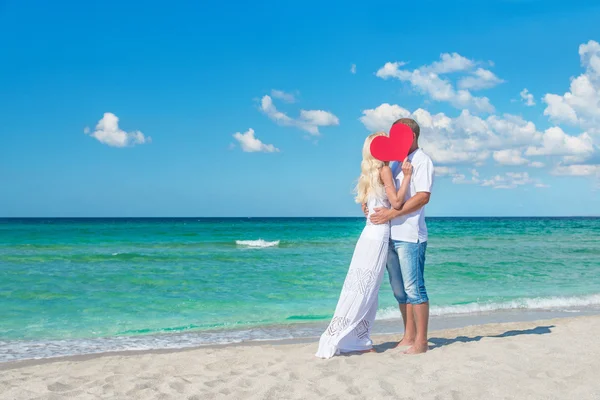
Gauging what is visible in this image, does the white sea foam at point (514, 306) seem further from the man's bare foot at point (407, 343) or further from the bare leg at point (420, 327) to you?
the bare leg at point (420, 327)

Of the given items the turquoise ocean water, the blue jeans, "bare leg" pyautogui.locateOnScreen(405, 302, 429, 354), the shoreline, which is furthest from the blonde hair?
the turquoise ocean water

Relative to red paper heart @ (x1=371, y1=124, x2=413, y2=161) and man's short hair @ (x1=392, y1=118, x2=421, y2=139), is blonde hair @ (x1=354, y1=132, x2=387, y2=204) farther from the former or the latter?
man's short hair @ (x1=392, y1=118, x2=421, y2=139)

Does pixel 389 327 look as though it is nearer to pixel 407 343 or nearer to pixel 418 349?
pixel 407 343

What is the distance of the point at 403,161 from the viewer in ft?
16.3

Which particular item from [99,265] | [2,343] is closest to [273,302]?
[2,343]

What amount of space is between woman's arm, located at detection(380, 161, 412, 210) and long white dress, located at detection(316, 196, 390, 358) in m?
0.16

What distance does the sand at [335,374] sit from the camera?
13.4ft

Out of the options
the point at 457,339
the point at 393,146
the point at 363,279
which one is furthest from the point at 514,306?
the point at 393,146

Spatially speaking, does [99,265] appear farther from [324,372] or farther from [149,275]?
[324,372]

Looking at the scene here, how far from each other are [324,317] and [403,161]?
4.61 meters

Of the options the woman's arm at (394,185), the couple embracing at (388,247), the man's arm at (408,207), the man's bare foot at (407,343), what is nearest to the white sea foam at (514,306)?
the man's bare foot at (407,343)

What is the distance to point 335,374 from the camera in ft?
14.8

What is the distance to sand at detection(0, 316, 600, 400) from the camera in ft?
13.4

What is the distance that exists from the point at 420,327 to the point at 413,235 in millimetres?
930
